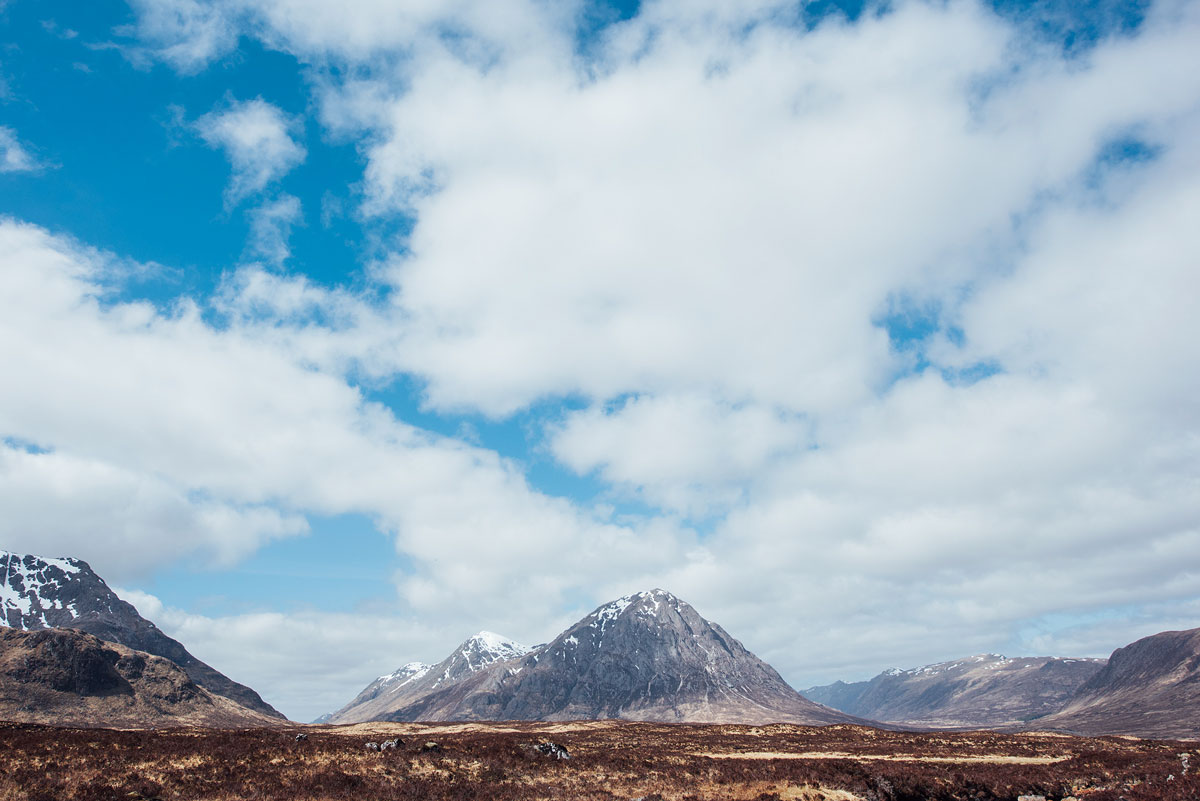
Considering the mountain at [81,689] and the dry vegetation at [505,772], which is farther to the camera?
the mountain at [81,689]

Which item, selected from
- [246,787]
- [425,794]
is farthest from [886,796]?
[246,787]

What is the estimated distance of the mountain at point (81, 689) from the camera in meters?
162

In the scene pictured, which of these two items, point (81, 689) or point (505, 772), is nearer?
point (505, 772)

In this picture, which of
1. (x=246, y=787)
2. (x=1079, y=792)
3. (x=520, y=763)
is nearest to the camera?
(x=246, y=787)

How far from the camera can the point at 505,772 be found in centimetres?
4100

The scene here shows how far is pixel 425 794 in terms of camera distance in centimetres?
3525

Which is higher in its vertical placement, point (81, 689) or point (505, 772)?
point (81, 689)

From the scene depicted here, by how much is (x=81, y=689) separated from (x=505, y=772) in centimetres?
19887

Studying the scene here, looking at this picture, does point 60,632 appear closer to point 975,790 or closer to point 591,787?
point 591,787

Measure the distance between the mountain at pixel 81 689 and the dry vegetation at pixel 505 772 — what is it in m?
157

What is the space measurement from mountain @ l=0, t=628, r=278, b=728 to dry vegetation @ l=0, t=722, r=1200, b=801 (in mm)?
157336

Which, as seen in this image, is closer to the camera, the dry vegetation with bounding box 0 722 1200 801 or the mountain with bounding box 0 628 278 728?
the dry vegetation with bounding box 0 722 1200 801

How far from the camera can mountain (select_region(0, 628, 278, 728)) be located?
16200cm

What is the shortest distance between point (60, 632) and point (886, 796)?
Answer: 23336 cm
